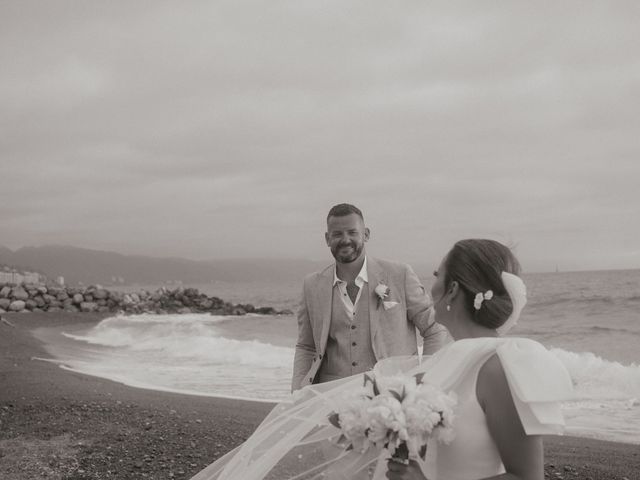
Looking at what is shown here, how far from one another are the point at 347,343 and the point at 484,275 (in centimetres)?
240

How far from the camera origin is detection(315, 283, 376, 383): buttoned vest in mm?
4809

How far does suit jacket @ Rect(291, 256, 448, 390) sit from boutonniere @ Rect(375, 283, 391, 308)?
0.03m

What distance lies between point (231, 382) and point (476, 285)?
1201cm

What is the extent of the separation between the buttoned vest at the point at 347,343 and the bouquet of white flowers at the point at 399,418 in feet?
7.90

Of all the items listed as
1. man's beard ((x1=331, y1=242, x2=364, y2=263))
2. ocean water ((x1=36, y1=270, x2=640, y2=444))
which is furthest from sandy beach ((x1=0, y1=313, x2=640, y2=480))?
man's beard ((x1=331, y1=242, x2=364, y2=263))

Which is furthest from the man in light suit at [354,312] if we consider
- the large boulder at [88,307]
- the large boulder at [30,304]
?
the large boulder at [88,307]

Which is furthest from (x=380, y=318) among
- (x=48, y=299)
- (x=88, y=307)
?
(x=88, y=307)

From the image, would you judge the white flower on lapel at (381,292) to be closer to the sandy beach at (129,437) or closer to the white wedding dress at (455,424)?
the white wedding dress at (455,424)

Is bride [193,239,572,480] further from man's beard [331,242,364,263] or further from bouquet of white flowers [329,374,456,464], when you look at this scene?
man's beard [331,242,364,263]

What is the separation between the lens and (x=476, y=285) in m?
2.56

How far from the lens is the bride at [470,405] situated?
2227mm

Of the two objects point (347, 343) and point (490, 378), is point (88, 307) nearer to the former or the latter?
point (347, 343)

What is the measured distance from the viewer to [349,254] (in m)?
4.88

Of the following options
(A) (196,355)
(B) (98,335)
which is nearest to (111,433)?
(A) (196,355)
